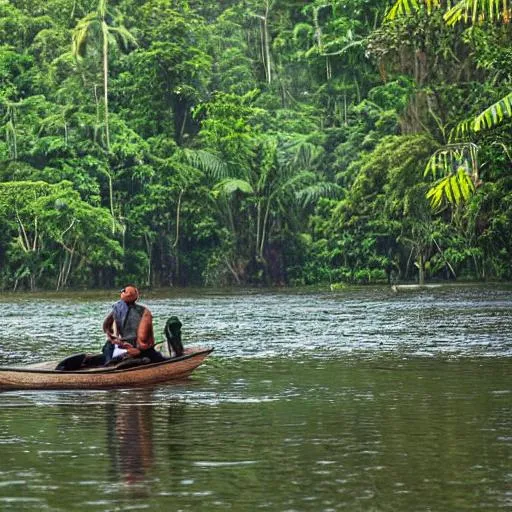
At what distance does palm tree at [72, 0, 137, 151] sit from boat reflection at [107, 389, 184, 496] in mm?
45304

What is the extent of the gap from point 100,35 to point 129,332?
4690cm

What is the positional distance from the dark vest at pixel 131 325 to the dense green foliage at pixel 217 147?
3543 cm

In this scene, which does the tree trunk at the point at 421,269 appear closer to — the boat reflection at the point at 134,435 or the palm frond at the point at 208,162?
the palm frond at the point at 208,162

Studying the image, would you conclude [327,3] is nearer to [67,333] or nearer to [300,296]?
[300,296]

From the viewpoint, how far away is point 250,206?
64.7m

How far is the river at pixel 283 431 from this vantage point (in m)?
10.6

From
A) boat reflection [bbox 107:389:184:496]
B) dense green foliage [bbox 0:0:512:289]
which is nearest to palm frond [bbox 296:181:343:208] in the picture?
dense green foliage [bbox 0:0:512:289]

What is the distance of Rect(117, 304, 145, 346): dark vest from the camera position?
19312 millimetres

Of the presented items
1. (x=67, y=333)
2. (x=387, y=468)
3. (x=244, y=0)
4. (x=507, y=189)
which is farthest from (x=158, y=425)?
(x=244, y=0)

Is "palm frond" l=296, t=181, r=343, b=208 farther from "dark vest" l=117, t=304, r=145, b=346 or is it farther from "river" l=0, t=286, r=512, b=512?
"dark vest" l=117, t=304, r=145, b=346

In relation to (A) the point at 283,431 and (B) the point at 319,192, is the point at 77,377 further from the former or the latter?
(B) the point at 319,192

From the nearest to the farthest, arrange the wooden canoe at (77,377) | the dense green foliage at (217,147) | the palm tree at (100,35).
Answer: the wooden canoe at (77,377) < the dense green foliage at (217,147) < the palm tree at (100,35)

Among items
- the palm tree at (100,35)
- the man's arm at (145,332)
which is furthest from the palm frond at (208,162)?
the man's arm at (145,332)

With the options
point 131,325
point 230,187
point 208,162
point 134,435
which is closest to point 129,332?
point 131,325
